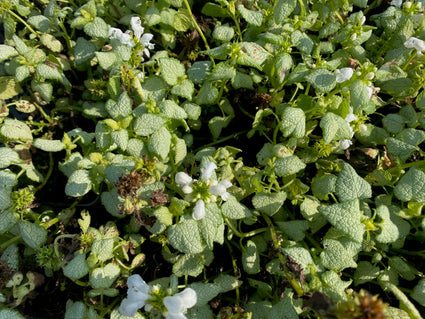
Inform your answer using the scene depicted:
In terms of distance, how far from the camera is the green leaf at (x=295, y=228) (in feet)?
5.80

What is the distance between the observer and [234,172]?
197 centimetres

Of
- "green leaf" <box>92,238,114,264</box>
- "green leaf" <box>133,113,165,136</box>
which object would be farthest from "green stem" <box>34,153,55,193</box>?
"green leaf" <box>133,113,165,136</box>

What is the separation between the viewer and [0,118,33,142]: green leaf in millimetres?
2068

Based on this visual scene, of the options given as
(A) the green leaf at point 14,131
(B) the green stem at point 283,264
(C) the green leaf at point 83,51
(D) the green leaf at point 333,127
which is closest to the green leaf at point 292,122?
(D) the green leaf at point 333,127

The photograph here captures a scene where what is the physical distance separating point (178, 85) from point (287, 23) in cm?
89

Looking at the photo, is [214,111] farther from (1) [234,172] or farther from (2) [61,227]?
(2) [61,227]

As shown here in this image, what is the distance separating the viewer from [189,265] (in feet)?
5.72

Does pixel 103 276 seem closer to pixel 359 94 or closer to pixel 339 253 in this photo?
pixel 339 253

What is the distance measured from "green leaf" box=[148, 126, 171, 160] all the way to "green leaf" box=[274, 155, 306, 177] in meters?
0.60

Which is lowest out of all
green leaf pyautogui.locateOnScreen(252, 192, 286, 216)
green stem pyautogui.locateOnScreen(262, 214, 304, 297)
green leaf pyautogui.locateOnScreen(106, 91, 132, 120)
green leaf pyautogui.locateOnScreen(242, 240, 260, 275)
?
green leaf pyautogui.locateOnScreen(242, 240, 260, 275)

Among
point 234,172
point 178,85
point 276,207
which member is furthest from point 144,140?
point 276,207

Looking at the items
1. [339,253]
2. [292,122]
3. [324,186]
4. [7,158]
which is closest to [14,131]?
[7,158]

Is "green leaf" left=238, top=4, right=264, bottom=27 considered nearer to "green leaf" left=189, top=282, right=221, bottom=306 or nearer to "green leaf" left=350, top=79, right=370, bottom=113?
"green leaf" left=350, top=79, right=370, bottom=113

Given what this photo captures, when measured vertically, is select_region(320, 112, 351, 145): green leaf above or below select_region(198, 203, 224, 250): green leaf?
above
